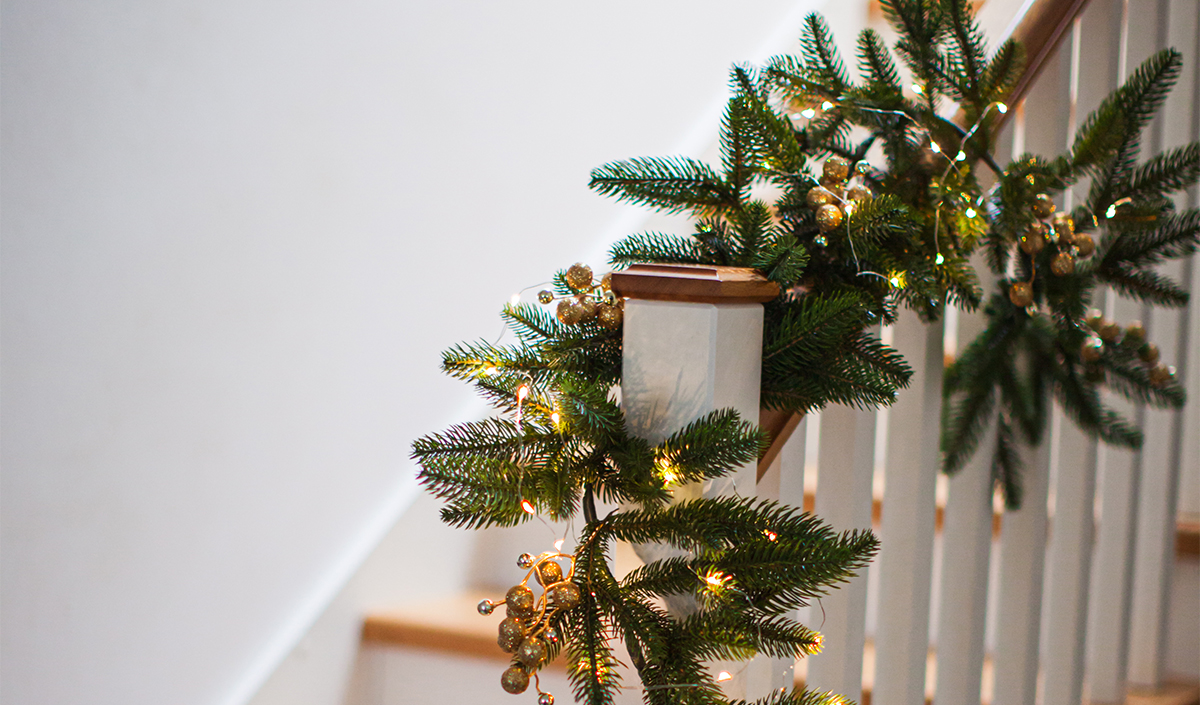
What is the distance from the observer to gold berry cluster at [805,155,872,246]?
680mm

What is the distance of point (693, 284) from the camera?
595 mm

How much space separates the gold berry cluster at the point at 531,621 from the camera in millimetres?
509

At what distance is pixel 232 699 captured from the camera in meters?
1.10

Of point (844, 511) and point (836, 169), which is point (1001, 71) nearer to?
point (836, 169)

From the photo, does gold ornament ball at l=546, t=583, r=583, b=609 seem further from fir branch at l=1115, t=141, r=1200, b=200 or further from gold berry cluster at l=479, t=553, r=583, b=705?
fir branch at l=1115, t=141, r=1200, b=200

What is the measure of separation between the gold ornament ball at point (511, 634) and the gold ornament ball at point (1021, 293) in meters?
0.61

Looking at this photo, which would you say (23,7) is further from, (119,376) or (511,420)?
(511,420)

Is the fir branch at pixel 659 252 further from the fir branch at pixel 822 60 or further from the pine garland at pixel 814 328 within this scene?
the fir branch at pixel 822 60

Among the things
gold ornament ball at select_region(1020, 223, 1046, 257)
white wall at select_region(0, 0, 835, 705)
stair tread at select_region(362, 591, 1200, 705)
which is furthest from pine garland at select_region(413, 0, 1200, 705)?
white wall at select_region(0, 0, 835, 705)

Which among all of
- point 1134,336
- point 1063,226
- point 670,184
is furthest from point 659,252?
point 1134,336

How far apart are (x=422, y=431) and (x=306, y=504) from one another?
233mm

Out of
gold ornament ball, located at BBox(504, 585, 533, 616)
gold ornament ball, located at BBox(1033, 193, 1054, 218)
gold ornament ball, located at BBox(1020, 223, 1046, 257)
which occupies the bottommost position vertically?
gold ornament ball, located at BBox(504, 585, 533, 616)

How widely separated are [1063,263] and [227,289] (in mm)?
919

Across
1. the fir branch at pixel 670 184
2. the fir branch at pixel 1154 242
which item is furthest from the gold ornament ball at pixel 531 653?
the fir branch at pixel 1154 242
